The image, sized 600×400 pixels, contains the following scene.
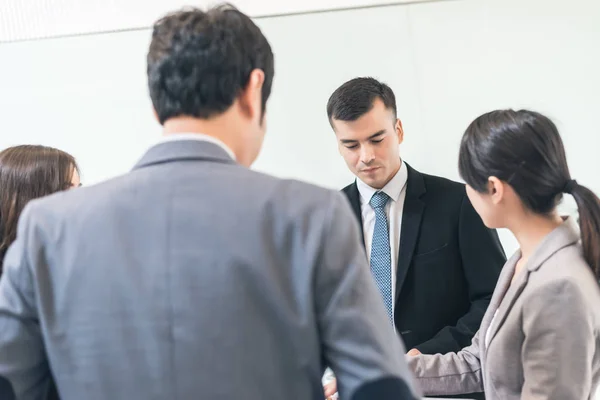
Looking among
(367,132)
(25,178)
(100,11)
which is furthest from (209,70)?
(100,11)

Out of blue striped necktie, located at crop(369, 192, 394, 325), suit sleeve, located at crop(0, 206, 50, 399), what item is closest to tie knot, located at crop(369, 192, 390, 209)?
blue striped necktie, located at crop(369, 192, 394, 325)

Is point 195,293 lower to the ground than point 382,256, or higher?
higher

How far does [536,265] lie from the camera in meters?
1.20

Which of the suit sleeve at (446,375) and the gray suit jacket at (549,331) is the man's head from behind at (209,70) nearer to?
the gray suit jacket at (549,331)

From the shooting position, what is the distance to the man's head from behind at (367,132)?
1947 mm

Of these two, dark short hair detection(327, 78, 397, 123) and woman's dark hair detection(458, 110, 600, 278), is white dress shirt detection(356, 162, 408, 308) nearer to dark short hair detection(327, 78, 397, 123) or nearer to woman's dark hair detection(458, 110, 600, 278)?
dark short hair detection(327, 78, 397, 123)

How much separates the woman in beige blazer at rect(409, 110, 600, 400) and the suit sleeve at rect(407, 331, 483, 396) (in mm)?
156

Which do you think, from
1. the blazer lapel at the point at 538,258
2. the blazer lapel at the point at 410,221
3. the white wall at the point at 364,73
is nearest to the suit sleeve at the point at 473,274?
the blazer lapel at the point at 410,221

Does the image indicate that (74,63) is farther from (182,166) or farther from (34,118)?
(182,166)

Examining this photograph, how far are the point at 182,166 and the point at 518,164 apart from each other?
0.69 m

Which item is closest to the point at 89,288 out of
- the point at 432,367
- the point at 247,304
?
the point at 247,304

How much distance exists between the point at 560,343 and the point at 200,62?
77 centimetres

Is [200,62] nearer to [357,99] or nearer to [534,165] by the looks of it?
[534,165]

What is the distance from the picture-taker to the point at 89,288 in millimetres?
787
